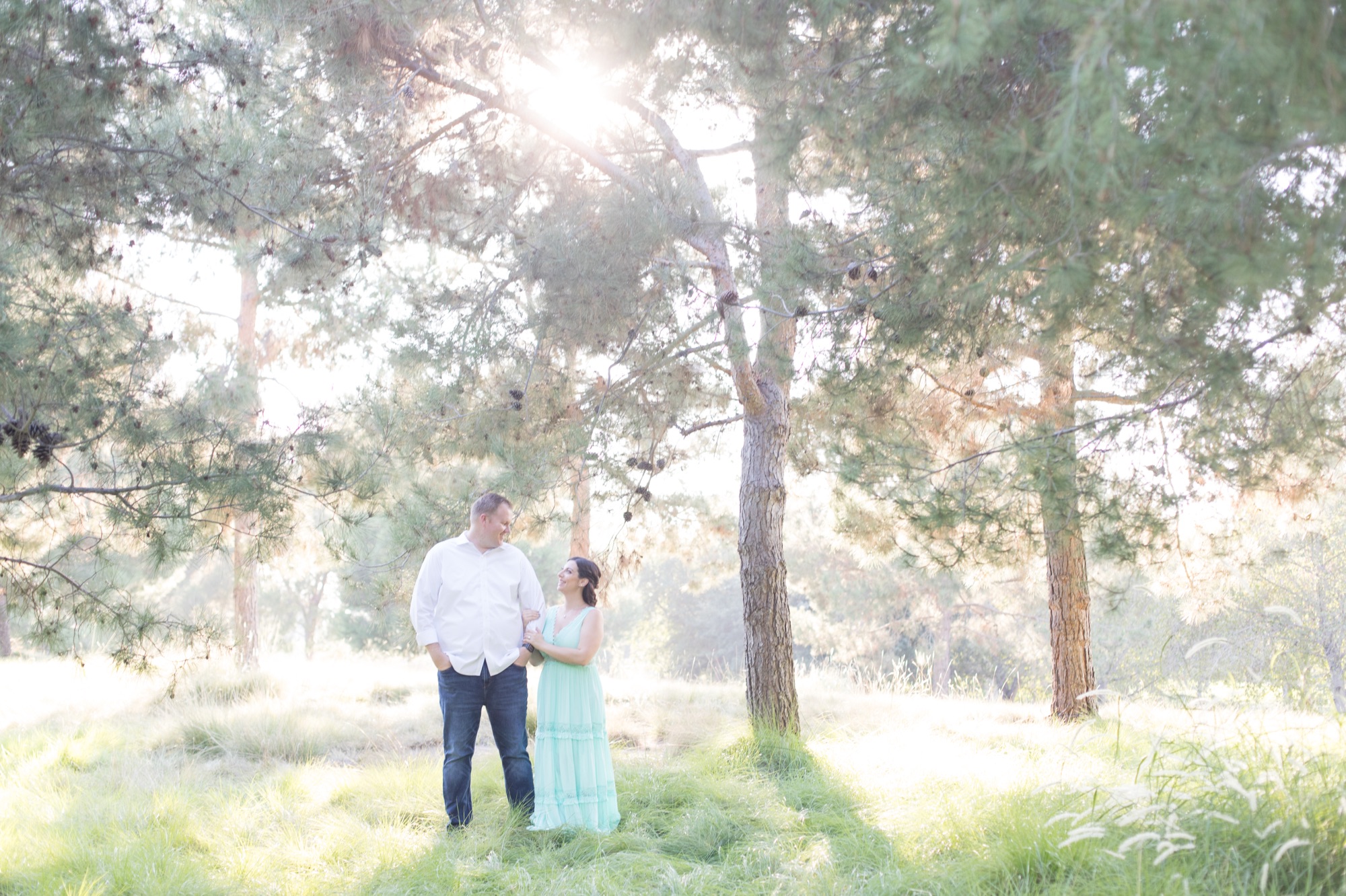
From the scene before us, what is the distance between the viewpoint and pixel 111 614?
4.04m

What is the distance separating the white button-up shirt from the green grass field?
2.82 ft

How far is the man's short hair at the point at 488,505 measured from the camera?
481cm

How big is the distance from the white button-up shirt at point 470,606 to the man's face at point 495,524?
A: 5cm

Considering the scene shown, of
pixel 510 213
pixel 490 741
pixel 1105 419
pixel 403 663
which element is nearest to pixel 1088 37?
pixel 1105 419

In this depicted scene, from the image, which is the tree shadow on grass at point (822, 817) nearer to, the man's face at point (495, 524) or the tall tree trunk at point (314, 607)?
the man's face at point (495, 524)

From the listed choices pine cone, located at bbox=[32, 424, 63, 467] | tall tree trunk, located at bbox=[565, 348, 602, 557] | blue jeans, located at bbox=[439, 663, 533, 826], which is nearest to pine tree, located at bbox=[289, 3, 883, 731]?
tall tree trunk, located at bbox=[565, 348, 602, 557]

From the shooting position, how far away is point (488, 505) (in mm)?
4812

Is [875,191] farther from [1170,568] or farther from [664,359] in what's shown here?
[1170,568]

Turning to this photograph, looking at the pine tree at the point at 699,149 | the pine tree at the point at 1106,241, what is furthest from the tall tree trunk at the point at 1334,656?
the pine tree at the point at 1106,241

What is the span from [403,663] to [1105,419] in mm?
14688

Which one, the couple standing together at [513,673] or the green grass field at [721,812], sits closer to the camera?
the green grass field at [721,812]

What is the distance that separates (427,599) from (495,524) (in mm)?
511

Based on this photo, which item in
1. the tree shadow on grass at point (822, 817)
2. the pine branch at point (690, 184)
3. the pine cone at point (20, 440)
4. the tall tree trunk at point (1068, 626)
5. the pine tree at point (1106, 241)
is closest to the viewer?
the pine tree at point (1106, 241)

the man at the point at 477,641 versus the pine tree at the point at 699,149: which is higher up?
the pine tree at the point at 699,149
